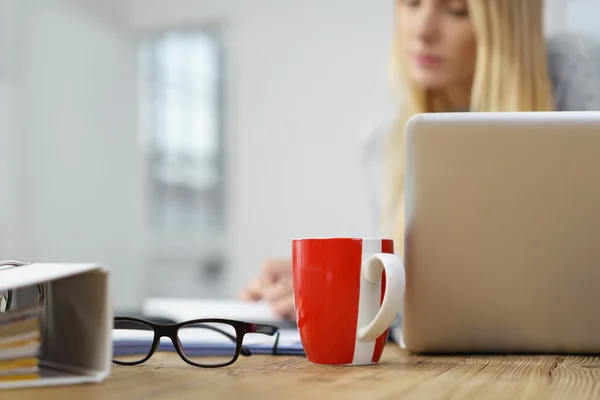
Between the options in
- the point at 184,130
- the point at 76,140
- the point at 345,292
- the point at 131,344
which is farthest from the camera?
the point at 184,130

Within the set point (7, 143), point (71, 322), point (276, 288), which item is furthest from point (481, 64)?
point (7, 143)

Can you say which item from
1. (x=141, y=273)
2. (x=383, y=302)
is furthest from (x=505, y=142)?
(x=141, y=273)

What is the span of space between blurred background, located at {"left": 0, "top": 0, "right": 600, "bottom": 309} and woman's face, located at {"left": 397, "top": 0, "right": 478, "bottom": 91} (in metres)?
1.51

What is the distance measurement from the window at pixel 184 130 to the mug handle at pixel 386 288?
344 centimetres

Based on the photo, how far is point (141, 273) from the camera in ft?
13.6

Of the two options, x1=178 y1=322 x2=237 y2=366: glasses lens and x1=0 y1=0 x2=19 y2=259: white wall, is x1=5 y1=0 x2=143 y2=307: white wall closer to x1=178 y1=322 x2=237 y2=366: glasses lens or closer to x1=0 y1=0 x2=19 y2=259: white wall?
x1=0 y1=0 x2=19 y2=259: white wall

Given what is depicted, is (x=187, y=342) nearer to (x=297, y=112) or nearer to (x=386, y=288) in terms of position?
(x=386, y=288)

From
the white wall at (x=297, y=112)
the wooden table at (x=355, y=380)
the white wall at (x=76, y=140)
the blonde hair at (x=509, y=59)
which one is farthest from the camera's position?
the white wall at (x=297, y=112)

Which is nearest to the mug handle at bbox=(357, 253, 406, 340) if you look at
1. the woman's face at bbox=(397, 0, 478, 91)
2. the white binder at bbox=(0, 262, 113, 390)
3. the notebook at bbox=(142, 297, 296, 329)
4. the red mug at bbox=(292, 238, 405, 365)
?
the red mug at bbox=(292, 238, 405, 365)

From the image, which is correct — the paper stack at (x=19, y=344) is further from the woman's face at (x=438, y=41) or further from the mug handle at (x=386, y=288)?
the woman's face at (x=438, y=41)

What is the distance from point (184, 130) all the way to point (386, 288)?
3.61 meters

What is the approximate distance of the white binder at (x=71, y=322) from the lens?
556 millimetres

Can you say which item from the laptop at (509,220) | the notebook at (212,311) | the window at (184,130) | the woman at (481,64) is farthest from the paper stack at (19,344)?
the window at (184,130)

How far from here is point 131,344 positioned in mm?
802
